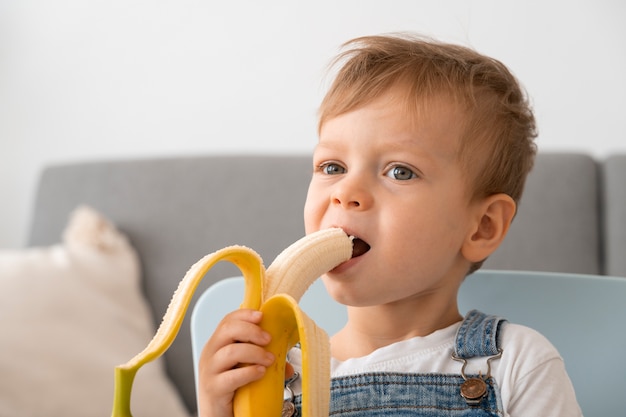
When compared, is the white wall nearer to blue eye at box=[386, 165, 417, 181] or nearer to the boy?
the boy

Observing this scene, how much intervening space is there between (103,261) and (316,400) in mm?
1235

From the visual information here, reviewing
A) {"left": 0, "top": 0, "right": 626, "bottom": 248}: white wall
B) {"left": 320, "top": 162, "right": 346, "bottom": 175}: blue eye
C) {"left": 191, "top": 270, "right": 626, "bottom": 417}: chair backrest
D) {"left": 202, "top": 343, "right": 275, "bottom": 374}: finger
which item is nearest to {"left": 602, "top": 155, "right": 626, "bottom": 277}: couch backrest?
{"left": 0, "top": 0, "right": 626, "bottom": 248}: white wall

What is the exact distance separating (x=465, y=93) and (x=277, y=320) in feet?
1.30

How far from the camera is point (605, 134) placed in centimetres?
192

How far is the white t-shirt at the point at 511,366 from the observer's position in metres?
0.91

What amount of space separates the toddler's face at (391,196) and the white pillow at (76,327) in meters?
0.88

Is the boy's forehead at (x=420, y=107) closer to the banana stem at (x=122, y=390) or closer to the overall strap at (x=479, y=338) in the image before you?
the overall strap at (x=479, y=338)

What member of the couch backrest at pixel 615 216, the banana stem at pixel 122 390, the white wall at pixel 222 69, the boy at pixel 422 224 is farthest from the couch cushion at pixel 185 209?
the banana stem at pixel 122 390

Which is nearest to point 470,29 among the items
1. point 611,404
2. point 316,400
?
point 611,404

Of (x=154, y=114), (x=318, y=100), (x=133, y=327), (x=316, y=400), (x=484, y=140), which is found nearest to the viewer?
(x=316, y=400)

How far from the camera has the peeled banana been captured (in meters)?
0.67

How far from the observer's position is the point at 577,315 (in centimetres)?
107

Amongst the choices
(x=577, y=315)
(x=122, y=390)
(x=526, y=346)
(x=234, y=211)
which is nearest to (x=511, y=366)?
(x=526, y=346)

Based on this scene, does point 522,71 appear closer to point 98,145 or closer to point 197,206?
point 197,206
